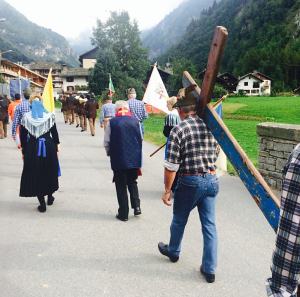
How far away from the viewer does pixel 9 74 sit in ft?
333

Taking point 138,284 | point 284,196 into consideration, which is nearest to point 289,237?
point 284,196

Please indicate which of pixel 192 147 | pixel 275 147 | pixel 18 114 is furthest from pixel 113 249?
pixel 18 114

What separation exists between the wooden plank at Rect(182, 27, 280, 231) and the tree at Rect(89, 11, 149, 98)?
185ft

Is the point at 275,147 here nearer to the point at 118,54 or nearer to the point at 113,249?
the point at 113,249

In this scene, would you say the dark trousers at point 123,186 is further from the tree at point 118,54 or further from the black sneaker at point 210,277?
the tree at point 118,54

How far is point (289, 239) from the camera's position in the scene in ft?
5.62

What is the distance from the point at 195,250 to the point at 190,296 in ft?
3.63

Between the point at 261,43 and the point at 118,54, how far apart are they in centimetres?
7586

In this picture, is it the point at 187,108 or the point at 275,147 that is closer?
the point at 187,108

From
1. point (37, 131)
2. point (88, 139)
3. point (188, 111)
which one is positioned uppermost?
point (188, 111)

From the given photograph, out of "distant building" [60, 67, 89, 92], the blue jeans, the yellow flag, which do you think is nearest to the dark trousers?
the blue jeans

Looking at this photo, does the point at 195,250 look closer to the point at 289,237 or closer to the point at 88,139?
the point at 289,237

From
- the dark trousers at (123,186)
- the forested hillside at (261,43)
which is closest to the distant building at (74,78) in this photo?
Answer: the forested hillside at (261,43)

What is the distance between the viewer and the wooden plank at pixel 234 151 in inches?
84.1
